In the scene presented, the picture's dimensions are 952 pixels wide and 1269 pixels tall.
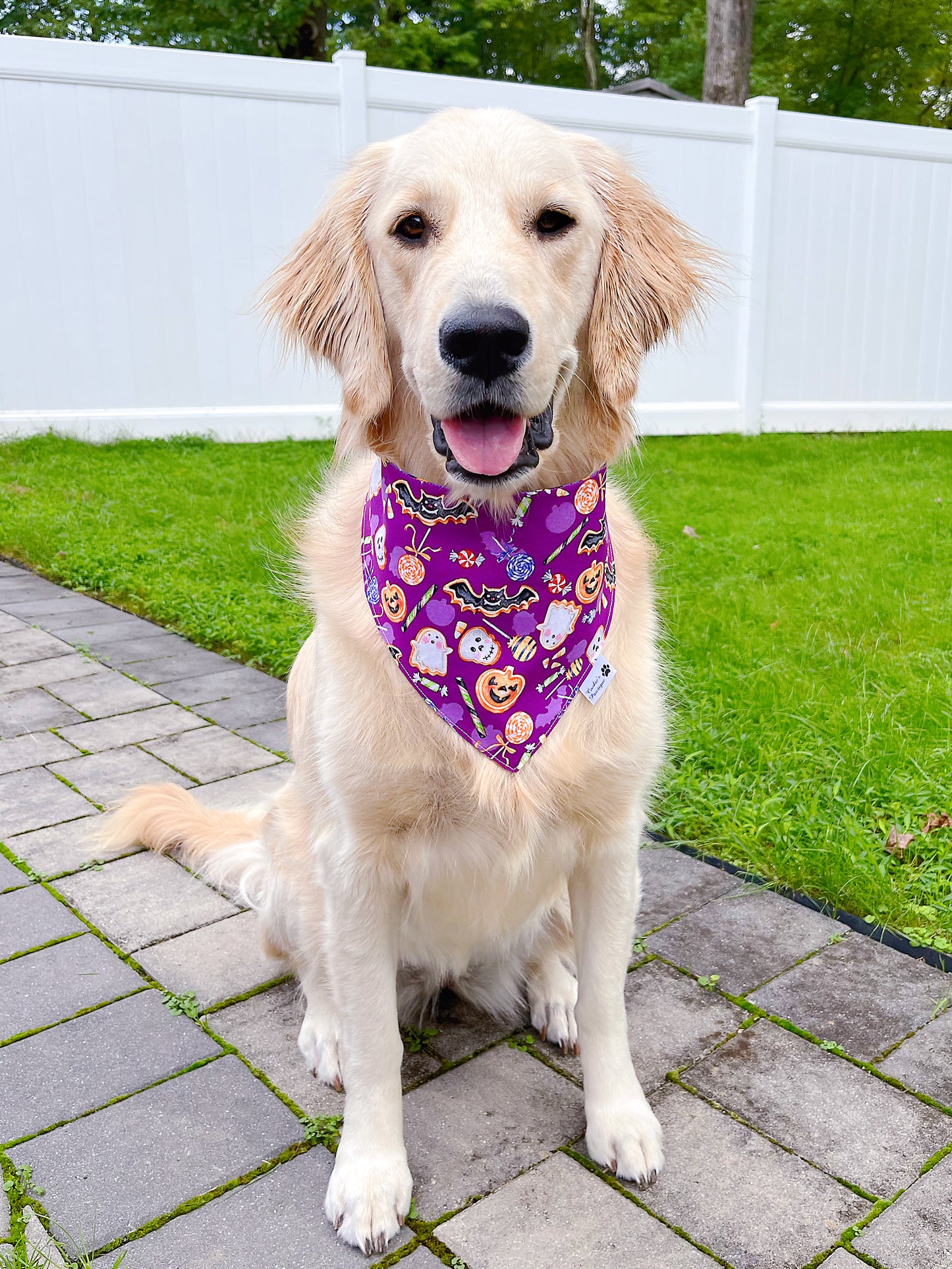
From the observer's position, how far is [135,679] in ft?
13.9

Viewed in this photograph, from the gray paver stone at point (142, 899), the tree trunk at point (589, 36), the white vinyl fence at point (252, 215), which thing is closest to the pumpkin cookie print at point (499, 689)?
the gray paver stone at point (142, 899)

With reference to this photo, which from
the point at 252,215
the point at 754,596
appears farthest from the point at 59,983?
the point at 252,215

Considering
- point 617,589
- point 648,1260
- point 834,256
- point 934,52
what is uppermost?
point 934,52

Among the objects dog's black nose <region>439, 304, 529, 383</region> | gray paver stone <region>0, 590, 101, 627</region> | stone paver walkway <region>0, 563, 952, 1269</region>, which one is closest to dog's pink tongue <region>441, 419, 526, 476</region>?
dog's black nose <region>439, 304, 529, 383</region>

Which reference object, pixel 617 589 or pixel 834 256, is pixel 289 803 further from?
pixel 834 256

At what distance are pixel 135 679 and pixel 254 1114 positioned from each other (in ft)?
8.34

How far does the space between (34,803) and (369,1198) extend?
1.95 m

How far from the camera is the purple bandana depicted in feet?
6.23

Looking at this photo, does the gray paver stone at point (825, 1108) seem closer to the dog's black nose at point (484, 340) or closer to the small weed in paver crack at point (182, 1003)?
the small weed in paver crack at point (182, 1003)

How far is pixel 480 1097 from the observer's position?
208 centimetres

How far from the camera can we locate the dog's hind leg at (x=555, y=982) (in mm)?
2256

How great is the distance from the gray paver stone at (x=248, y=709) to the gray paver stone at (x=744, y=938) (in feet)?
5.87

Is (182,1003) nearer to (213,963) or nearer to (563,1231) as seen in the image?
(213,963)

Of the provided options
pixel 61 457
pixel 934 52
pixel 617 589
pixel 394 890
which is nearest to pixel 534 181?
pixel 617 589
